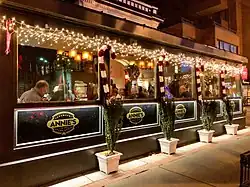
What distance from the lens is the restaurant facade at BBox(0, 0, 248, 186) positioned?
13.5 ft

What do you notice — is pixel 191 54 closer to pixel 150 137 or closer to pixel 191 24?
pixel 150 137

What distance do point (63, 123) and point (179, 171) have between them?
2.80 m

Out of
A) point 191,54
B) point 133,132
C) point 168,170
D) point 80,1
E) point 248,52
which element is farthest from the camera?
point 248,52

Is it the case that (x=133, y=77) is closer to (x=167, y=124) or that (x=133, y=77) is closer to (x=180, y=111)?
(x=180, y=111)

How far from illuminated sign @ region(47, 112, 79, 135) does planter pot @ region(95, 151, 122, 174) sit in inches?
36.2

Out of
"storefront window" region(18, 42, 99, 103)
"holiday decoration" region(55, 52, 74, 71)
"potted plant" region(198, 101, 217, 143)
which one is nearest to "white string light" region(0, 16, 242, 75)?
"storefront window" region(18, 42, 99, 103)

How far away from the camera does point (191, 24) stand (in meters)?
19.5

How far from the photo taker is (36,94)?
483cm

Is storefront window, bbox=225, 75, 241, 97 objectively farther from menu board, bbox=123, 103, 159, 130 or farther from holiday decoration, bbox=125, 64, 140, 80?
menu board, bbox=123, 103, 159, 130

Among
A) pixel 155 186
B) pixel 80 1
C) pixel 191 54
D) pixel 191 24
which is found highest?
pixel 191 24

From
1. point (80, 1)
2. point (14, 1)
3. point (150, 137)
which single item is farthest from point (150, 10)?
point (14, 1)

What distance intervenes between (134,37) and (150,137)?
9.64 ft

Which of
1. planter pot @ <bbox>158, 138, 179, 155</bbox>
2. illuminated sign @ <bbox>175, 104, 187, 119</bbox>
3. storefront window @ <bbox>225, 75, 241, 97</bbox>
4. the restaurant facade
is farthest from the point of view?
storefront window @ <bbox>225, 75, 241, 97</bbox>

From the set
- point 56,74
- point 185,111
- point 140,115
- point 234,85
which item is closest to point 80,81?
point 56,74
